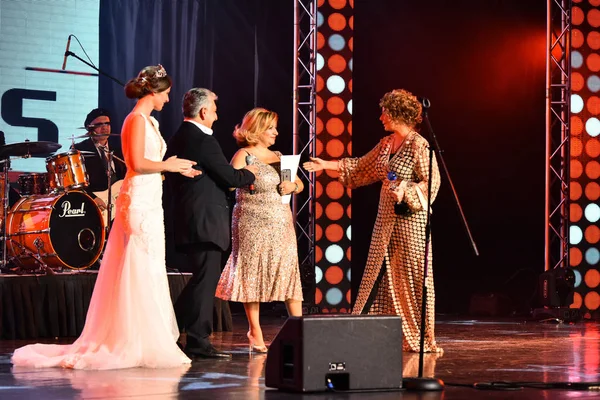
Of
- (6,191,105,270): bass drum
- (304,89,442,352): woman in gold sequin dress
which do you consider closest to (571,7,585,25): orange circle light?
(304,89,442,352): woman in gold sequin dress

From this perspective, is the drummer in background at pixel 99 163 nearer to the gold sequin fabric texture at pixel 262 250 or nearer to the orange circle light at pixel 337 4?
the orange circle light at pixel 337 4

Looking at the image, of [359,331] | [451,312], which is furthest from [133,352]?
[451,312]

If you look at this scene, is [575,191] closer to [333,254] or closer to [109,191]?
[333,254]

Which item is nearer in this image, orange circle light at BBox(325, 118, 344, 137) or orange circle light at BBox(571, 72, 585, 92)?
orange circle light at BBox(325, 118, 344, 137)

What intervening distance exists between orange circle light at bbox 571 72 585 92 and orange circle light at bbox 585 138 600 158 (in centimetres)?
60

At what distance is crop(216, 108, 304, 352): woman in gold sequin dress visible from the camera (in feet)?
20.5

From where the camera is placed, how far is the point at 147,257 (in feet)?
18.0

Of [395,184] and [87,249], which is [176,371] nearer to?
[395,184]

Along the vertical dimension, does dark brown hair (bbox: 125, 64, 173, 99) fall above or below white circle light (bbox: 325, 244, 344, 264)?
above

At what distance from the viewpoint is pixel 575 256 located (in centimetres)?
1062

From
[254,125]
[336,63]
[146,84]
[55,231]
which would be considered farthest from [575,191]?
[146,84]

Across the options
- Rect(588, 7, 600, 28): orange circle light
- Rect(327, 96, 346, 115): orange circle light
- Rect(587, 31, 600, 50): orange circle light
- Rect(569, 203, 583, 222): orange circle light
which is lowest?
Rect(569, 203, 583, 222): orange circle light

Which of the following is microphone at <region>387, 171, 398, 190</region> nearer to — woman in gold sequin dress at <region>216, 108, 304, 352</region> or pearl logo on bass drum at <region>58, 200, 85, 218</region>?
woman in gold sequin dress at <region>216, 108, 304, 352</region>

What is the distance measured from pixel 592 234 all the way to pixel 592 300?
75 centimetres
